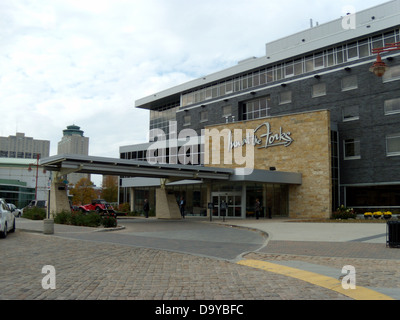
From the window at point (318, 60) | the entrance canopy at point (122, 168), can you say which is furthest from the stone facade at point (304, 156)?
the window at point (318, 60)

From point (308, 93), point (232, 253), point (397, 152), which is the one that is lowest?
point (232, 253)

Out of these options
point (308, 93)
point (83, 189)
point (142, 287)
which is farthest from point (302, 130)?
point (83, 189)

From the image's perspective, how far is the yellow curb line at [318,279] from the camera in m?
6.94

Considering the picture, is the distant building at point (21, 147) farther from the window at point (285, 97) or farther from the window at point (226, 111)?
the window at point (285, 97)

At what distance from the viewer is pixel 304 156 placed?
37.4m

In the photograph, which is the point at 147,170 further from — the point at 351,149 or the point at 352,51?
the point at 352,51

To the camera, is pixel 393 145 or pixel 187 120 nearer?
pixel 393 145

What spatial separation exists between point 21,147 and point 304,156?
501 ft

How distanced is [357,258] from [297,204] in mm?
26314

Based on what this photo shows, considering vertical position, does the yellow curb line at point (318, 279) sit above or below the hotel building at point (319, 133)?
below

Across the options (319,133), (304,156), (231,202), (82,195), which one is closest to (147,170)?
(231,202)

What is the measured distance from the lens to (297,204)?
37219mm

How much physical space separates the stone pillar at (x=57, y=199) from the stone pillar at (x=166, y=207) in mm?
9322

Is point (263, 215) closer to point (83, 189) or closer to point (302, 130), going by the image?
point (302, 130)
